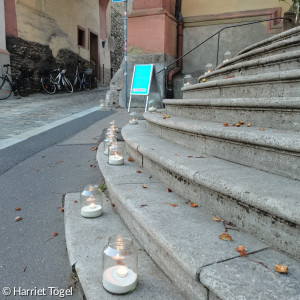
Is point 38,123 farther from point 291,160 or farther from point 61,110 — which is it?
point 291,160

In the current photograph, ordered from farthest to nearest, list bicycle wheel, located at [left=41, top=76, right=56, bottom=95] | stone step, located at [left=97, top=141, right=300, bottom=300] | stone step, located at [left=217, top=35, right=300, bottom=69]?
bicycle wheel, located at [left=41, top=76, right=56, bottom=95] → stone step, located at [left=217, top=35, right=300, bottom=69] → stone step, located at [left=97, top=141, right=300, bottom=300]

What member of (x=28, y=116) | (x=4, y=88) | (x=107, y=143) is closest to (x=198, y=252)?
(x=107, y=143)

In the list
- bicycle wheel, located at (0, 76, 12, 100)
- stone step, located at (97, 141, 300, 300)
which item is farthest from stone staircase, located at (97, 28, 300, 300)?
bicycle wheel, located at (0, 76, 12, 100)

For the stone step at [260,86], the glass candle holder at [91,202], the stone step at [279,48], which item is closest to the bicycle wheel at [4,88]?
the stone step at [279,48]

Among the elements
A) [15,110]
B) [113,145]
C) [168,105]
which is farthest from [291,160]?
[15,110]

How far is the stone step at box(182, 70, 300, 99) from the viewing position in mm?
2383

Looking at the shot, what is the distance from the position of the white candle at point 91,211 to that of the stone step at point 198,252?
0.23 m

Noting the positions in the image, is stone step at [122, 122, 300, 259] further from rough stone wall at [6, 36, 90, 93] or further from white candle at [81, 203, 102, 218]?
rough stone wall at [6, 36, 90, 93]

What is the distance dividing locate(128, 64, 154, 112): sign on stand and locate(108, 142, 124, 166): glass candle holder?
14.7 feet

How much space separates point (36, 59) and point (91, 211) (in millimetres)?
12644

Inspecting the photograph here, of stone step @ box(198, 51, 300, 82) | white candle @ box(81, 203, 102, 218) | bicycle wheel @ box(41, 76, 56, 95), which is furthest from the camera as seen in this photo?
bicycle wheel @ box(41, 76, 56, 95)

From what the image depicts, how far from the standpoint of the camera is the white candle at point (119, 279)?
145cm

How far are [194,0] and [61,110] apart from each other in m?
4.92

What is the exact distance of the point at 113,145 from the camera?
125 inches
